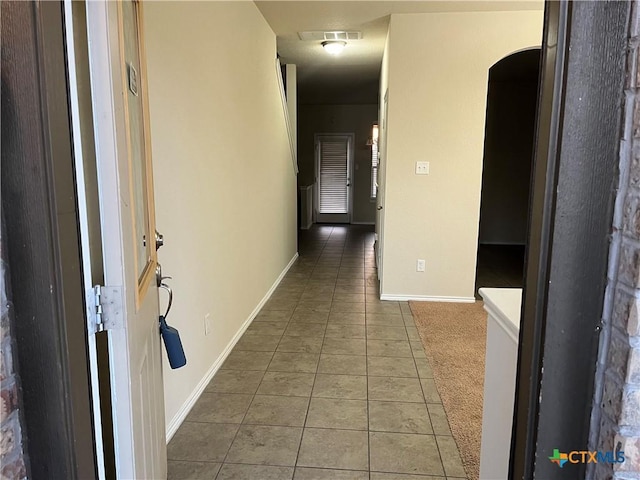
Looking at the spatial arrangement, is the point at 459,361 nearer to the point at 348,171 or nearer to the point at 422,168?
the point at 422,168

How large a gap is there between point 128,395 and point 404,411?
1.67 m

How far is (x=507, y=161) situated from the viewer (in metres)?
7.35

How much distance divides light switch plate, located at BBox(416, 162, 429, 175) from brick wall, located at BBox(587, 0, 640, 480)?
135 inches

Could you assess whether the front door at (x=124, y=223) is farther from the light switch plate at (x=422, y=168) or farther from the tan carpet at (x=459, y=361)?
the light switch plate at (x=422, y=168)

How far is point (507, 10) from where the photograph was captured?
3844mm

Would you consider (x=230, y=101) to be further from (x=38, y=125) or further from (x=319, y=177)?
(x=319, y=177)

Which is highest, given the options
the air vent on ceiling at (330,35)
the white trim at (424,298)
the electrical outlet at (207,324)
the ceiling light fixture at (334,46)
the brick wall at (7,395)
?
the air vent on ceiling at (330,35)

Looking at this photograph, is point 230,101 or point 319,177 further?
point 319,177

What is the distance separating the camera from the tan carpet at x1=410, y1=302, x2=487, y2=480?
7.07 feet

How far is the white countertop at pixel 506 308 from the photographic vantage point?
1.18 metres

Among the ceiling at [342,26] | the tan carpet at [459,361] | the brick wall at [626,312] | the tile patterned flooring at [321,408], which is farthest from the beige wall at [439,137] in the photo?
the brick wall at [626,312]

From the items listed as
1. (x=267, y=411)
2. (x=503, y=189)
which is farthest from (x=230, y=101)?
(x=503, y=189)

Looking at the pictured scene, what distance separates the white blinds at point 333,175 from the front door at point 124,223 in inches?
354

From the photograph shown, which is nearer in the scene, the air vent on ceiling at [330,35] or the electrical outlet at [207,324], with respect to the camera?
the electrical outlet at [207,324]
